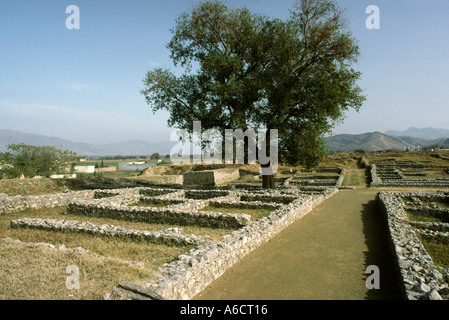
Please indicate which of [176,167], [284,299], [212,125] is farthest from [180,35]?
[176,167]

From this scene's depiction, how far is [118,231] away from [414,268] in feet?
28.6

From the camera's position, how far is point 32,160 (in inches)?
1407

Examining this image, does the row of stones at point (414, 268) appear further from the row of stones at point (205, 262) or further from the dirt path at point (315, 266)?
the row of stones at point (205, 262)

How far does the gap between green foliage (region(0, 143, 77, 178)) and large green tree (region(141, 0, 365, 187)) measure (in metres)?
21.3

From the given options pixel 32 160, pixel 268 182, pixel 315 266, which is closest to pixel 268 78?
pixel 268 182

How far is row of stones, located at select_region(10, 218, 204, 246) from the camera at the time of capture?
880 centimetres

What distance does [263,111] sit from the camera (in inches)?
797

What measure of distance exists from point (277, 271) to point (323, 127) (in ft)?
47.6

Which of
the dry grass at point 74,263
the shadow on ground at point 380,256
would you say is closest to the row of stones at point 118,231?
the dry grass at point 74,263

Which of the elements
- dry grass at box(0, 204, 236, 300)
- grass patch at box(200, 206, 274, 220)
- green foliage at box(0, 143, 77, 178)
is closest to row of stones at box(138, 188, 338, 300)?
dry grass at box(0, 204, 236, 300)

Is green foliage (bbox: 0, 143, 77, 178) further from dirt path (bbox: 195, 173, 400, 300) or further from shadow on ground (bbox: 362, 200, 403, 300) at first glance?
shadow on ground (bbox: 362, 200, 403, 300)

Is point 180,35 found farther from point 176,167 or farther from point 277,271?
point 176,167

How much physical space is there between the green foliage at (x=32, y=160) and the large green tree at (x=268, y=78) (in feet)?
69.8

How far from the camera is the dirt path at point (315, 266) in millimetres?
6164
